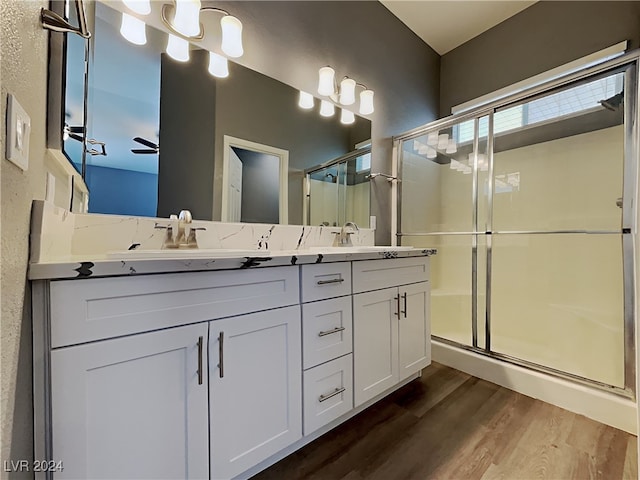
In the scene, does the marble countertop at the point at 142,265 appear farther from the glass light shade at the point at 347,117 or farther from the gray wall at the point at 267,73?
the glass light shade at the point at 347,117

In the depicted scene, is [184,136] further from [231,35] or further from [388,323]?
[388,323]

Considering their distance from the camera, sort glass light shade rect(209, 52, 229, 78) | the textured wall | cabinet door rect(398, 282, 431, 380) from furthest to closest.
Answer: cabinet door rect(398, 282, 431, 380) < glass light shade rect(209, 52, 229, 78) < the textured wall

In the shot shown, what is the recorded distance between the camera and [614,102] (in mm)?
1696

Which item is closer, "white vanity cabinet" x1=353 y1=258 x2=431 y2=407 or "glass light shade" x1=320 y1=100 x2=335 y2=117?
"white vanity cabinet" x1=353 y1=258 x2=431 y2=407

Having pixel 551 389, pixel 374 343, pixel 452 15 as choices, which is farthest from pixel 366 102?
pixel 551 389

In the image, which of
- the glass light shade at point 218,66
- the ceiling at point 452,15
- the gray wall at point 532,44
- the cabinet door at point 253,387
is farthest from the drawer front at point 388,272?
the ceiling at point 452,15

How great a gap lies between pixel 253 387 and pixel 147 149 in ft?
3.49

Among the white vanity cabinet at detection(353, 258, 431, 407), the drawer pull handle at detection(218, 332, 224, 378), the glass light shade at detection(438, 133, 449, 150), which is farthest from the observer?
the glass light shade at detection(438, 133, 449, 150)

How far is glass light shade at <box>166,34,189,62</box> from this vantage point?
1.32m

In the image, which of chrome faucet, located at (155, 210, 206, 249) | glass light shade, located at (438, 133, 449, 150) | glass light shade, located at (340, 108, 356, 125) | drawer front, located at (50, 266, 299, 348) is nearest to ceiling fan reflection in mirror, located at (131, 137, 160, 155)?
chrome faucet, located at (155, 210, 206, 249)

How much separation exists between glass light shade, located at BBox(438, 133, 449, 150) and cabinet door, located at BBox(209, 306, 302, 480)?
6.84 feet

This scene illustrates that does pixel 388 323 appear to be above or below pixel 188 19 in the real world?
below

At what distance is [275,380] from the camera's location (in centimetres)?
102

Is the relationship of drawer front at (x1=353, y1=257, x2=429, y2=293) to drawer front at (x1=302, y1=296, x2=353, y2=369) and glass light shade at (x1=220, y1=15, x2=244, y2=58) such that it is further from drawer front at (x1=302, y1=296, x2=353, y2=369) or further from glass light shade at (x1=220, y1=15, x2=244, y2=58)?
glass light shade at (x1=220, y1=15, x2=244, y2=58)
